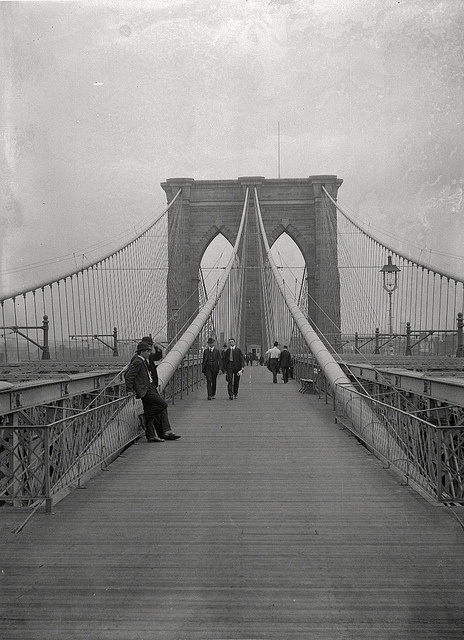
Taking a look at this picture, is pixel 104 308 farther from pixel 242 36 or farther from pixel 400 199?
pixel 400 199

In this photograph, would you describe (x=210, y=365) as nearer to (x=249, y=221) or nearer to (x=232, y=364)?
(x=232, y=364)

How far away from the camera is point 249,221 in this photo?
46.4 m

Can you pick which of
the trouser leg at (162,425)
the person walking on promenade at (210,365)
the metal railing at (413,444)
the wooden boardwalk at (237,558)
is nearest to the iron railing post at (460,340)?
the person walking on promenade at (210,365)

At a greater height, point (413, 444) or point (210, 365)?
point (413, 444)

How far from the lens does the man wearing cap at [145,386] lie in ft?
33.1

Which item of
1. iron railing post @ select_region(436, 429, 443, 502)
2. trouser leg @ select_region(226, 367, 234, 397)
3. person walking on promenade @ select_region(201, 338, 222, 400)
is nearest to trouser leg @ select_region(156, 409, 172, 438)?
iron railing post @ select_region(436, 429, 443, 502)

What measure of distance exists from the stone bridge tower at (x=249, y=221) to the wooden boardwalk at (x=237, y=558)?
1501 inches

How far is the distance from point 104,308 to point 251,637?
3075cm

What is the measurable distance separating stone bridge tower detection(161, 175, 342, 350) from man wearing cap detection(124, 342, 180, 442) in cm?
3542

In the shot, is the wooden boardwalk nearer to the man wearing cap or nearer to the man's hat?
the man wearing cap

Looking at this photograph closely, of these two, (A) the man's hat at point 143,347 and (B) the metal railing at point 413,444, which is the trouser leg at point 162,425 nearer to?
(A) the man's hat at point 143,347

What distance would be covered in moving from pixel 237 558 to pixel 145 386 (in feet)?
17.4

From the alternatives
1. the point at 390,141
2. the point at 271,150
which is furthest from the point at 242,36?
the point at 271,150

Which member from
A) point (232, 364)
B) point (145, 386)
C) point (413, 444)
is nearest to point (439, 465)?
point (413, 444)
